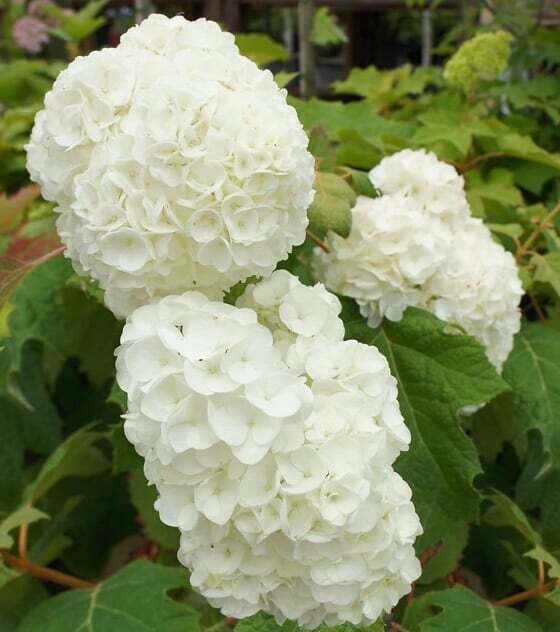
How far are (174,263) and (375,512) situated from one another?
0.31 metres

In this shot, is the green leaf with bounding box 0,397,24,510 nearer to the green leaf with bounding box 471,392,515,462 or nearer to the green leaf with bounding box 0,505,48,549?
the green leaf with bounding box 0,505,48,549

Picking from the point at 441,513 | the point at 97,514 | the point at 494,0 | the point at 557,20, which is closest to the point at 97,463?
the point at 97,514

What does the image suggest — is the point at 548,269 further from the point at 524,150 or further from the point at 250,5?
the point at 250,5

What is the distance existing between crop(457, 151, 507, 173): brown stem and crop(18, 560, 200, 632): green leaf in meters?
0.94

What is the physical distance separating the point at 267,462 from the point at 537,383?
0.64m

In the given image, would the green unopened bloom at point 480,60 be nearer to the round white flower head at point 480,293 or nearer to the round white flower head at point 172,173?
the round white flower head at point 480,293

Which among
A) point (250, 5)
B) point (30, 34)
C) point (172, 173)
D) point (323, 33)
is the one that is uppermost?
point (172, 173)

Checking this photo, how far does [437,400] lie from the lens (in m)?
1.09

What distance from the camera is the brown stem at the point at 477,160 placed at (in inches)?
64.6

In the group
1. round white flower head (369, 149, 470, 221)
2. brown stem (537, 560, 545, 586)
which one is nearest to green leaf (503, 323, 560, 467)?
brown stem (537, 560, 545, 586)

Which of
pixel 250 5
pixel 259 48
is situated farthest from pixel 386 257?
pixel 250 5

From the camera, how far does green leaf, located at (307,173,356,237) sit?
103 cm

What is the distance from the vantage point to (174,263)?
853 millimetres

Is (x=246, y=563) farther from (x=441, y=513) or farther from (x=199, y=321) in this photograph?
(x=441, y=513)
